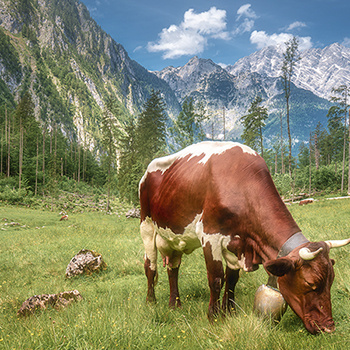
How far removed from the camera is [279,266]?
258cm

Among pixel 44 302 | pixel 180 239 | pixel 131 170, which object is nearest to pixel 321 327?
pixel 180 239

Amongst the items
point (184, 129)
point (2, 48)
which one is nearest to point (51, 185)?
point (184, 129)

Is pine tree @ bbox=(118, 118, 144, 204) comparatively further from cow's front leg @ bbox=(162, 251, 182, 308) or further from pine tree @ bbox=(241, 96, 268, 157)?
cow's front leg @ bbox=(162, 251, 182, 308)

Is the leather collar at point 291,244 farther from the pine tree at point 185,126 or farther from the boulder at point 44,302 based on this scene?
the pine tree at point 185,126

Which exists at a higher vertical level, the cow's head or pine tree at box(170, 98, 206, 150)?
pine tree at box(170, 98, 206, 150)

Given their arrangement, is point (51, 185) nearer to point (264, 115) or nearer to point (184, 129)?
point (184, 129)

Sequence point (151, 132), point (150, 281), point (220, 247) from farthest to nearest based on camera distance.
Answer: point (151, 132)
point (150, 281)
point (220, 247)

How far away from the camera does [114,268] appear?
920 cm

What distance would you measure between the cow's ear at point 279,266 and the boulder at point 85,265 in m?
7.62

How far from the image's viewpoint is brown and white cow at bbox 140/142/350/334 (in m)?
2.61

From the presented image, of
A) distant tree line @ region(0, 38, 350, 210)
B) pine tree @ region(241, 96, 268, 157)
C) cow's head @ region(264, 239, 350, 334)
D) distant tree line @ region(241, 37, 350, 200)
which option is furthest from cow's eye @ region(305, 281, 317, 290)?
pine tree @ region(241, 96, 268, 157)

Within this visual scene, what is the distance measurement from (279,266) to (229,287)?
150cm

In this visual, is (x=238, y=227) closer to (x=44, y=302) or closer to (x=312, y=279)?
(x=312, y=279)

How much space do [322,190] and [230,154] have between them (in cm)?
4988
